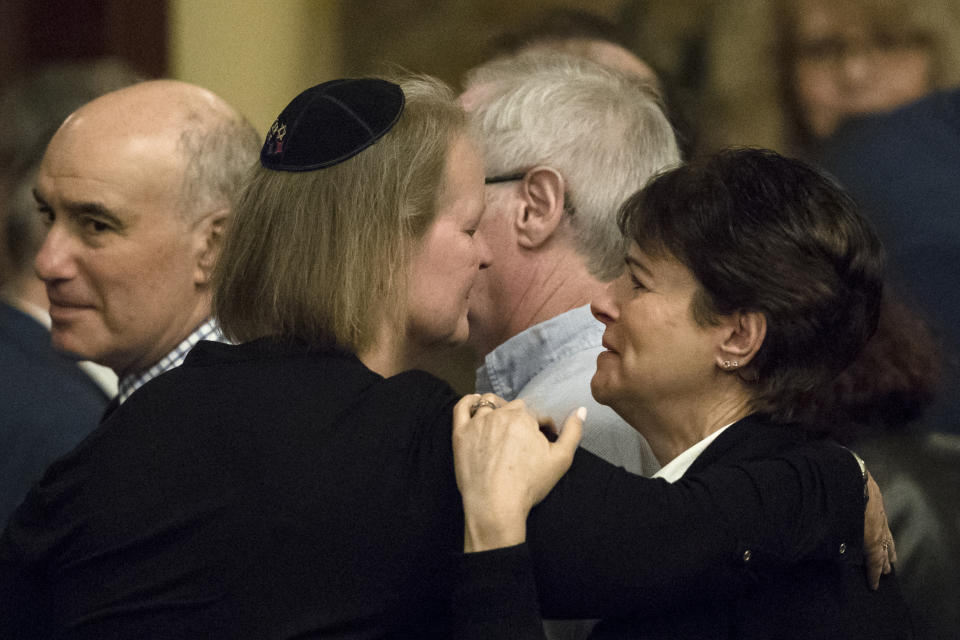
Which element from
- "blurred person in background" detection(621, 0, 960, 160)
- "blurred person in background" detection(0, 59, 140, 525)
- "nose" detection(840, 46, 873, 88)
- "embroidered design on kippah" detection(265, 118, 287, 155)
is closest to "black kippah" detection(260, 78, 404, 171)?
"embroidered design on kippah" detection(265, 118, 287, 155)

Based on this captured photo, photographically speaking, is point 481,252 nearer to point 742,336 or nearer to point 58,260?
point 742,336

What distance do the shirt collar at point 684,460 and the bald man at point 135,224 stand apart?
109 centimetres

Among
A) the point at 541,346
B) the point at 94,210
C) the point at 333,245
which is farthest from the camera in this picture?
the point at 94,210

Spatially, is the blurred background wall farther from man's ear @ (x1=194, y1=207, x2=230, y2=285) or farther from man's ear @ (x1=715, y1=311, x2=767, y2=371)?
man's ear @ (x1=715, y1=311, x2=767, y2=371)

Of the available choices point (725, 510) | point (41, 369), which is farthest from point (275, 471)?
point (41, 369)

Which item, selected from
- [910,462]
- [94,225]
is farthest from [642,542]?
[94,225]

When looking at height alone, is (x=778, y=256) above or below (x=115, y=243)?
above

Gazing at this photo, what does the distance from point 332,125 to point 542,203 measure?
2.11 ft

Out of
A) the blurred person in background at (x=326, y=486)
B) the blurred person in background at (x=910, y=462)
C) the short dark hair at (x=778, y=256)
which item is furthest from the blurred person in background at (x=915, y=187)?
the blurred person in background at (x=326, y=486)

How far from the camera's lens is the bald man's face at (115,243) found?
2.33 metres

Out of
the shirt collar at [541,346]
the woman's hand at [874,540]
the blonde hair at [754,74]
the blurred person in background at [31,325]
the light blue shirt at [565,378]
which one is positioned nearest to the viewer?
the woman's hand at [874,540]

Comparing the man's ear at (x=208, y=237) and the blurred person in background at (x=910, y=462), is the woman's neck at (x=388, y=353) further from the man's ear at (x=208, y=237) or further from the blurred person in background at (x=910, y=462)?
the man's ear at (x=208, y=237)

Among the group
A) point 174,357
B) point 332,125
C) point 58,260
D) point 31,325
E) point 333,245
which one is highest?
point 332,125

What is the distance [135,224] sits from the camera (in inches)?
92.2
